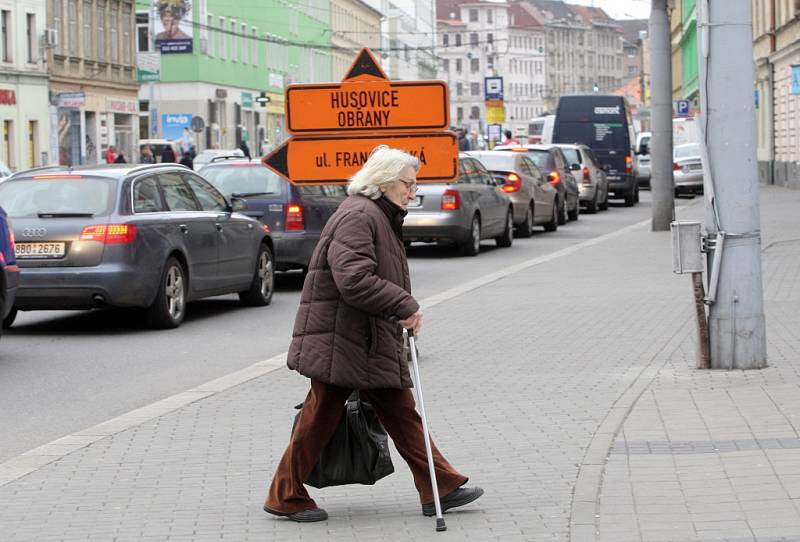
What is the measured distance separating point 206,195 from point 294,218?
2657mm

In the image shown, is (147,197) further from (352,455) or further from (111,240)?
(352,455)

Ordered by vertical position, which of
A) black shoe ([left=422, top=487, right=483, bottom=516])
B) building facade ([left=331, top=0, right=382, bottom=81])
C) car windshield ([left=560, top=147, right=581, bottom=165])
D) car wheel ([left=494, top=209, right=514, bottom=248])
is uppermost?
building facade ([left=331, top=0, right=382, bottom=81])

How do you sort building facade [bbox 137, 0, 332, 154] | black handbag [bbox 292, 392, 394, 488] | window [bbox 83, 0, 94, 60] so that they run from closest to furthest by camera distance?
1. black handbag [bbox 292, 392, 394, 488]
2. window [bbox 83, 0, 94, 60]
3. building facade [bbox 137, 0, 332, 154]

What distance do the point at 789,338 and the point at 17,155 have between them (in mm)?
46869

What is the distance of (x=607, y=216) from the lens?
3781 cm

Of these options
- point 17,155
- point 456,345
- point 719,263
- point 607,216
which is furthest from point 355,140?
point 17,155

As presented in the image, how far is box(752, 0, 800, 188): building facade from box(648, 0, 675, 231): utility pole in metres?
16.4

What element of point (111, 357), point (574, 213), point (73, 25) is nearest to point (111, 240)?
point (111, 357)

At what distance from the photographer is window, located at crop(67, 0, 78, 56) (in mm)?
60844

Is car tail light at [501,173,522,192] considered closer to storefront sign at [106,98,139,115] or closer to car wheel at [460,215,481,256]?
car wheel at [460,215,481,256]

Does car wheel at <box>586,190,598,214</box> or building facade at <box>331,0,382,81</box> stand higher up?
building facade at <box>331,0,382,81</box>

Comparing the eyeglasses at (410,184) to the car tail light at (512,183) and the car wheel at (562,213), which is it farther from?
the car wheel at (562,213)

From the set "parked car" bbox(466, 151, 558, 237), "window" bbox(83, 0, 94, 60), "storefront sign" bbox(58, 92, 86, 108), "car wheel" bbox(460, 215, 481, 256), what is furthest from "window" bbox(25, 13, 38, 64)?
"car wheel" bbox(460, 215, 481, 256)

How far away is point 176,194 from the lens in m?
15.3
